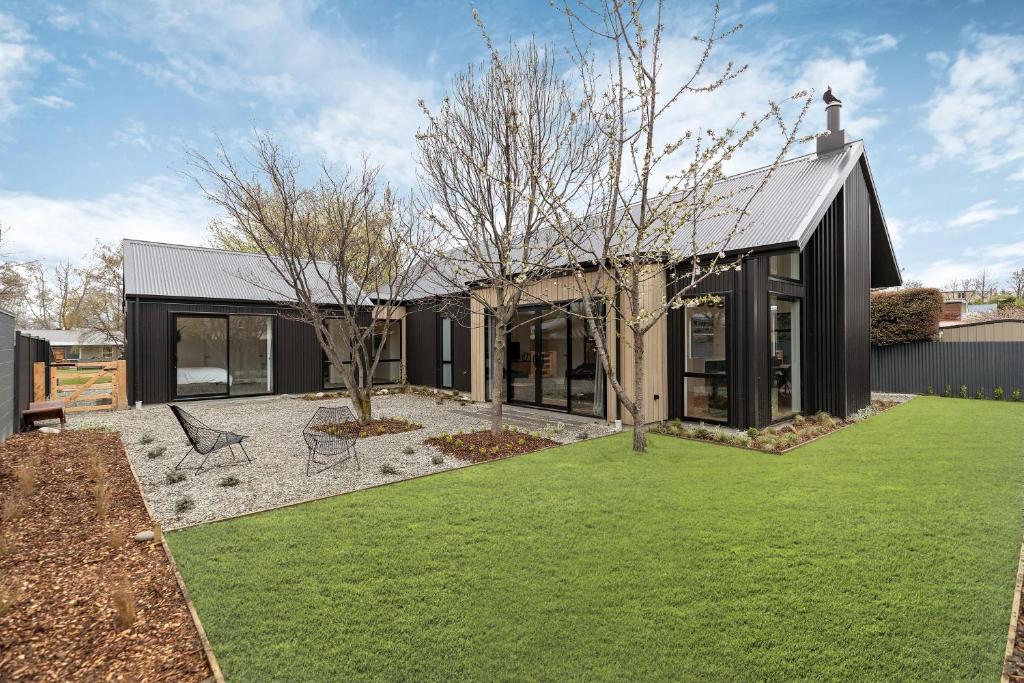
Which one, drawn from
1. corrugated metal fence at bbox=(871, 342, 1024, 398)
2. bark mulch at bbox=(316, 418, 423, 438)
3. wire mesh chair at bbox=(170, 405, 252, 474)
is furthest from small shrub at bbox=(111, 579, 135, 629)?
corrugated metal fence at bbox=(871, 342, 1024, 398)

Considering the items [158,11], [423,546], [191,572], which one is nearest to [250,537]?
[191,572]

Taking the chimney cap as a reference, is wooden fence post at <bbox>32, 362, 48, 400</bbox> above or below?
below

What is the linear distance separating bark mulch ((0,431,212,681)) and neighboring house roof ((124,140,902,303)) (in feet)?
20.1

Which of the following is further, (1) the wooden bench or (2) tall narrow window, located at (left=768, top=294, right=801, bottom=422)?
(2) tall narrow window, located at (left=768, top=294, right=801, bottom=422)

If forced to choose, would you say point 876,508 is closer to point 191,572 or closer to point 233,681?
point 233,681

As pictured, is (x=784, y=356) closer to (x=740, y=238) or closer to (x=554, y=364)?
(x=740, y=238)

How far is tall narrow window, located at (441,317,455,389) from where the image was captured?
14252mm

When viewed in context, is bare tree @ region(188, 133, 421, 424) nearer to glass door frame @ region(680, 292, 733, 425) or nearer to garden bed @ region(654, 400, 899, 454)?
glass door frame @ region(680, 292, 733, 425)

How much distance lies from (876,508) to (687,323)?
4698mm

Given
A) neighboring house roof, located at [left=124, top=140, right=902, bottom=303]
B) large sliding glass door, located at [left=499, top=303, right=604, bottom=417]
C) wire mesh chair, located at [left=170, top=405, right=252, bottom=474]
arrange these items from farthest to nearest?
large sliding glass door, located at [left=499, top=303, right=604, bottom=417]
neighboring house roof, located at [left=124, top=140, right=902, bottom=303]
wire mesh chair, located at [left=170, top=405, right=252, bottom=474]

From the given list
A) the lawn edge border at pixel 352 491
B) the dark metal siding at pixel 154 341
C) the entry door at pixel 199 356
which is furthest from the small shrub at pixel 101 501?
the entry door at pixel 199 356

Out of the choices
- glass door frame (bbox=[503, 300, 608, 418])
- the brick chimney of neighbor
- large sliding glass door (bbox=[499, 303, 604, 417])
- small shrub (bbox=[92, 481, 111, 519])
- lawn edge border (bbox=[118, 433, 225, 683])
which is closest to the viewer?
lawn edge border (bbox=[118, 433, 225, 683])

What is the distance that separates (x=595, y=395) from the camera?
9312mm

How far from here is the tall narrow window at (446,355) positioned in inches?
561
